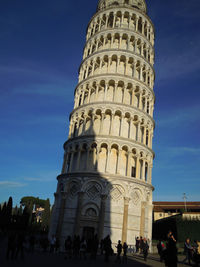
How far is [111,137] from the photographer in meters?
30.8

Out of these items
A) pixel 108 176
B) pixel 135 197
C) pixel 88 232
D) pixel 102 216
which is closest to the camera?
pixel 102 216

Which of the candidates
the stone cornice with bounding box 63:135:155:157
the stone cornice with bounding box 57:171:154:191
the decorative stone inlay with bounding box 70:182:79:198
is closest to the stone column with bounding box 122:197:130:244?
the stone cornice with bounding box 57:171:154:191

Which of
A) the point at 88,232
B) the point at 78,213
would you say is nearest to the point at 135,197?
the point at 88,232

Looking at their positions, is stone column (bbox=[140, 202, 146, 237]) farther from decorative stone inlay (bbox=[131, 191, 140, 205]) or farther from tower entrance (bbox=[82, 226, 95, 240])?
tower entrance (bbox=[82, 226, 95, 240])

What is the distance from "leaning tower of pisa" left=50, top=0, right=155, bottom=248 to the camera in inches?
1120

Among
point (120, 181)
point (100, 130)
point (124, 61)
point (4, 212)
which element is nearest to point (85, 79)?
point (124, 61)

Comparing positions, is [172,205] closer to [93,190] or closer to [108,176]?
[108,176]

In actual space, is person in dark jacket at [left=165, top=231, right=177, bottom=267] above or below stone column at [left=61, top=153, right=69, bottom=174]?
below

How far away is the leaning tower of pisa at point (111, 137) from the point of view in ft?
93.3

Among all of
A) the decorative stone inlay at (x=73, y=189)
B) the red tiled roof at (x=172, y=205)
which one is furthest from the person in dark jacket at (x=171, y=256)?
the red tiled roof at (x=172, y=205)

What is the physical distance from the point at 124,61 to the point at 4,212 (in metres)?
44.9

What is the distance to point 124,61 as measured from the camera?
36812mm

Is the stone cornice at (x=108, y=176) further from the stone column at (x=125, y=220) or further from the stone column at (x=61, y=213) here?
the stone column at (x=61, y=213)

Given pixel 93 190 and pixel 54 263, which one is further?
pixel 93 190
